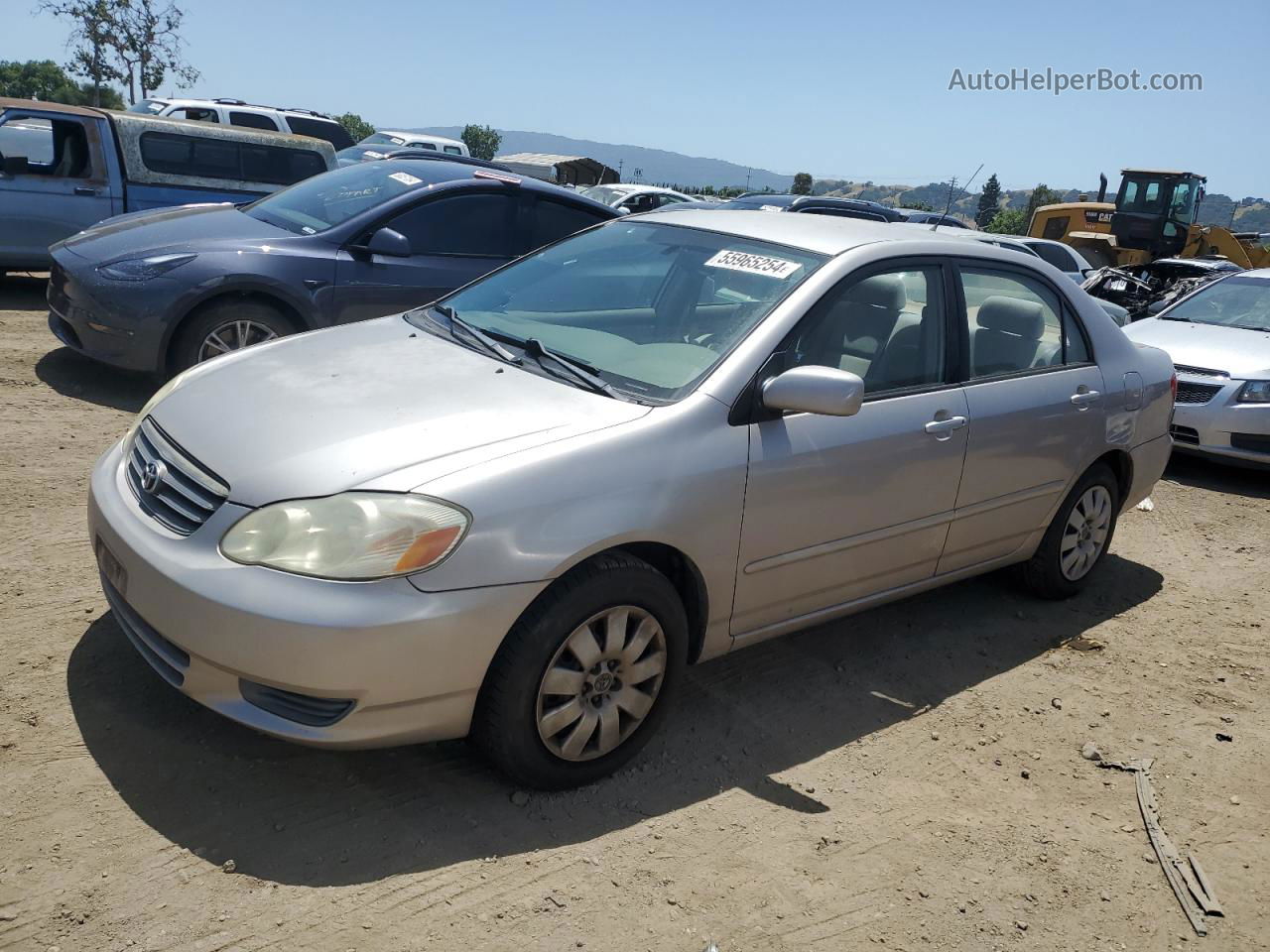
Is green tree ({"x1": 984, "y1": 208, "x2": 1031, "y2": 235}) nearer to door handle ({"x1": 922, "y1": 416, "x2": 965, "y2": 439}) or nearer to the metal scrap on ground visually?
door handle ({"x1": 922, "y1": 416, "x2": 965, "y2": 439})

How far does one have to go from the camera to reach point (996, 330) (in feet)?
14.4

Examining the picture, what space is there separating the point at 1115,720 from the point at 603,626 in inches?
→ 89.7

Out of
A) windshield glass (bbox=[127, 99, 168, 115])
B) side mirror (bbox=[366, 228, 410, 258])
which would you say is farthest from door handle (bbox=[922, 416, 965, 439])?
windshield glass (bbox=[127, 99, 168, 115])

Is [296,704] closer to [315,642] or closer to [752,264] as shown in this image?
[315,642]

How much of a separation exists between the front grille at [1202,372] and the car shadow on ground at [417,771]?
5.01 meters

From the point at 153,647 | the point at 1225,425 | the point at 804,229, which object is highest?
the point at 804,229

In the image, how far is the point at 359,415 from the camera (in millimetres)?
3115

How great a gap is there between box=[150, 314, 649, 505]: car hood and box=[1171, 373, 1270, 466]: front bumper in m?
6.04

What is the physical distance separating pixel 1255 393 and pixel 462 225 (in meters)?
5.91

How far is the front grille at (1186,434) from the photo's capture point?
26.1ft

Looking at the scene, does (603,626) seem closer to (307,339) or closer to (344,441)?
(344,441)

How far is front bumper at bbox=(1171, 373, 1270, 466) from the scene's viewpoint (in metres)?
7.73

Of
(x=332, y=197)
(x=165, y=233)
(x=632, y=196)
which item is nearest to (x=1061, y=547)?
(x=332, y=197)

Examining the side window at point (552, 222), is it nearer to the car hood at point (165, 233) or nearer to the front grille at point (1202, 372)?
the car hood at point (165, 233)
